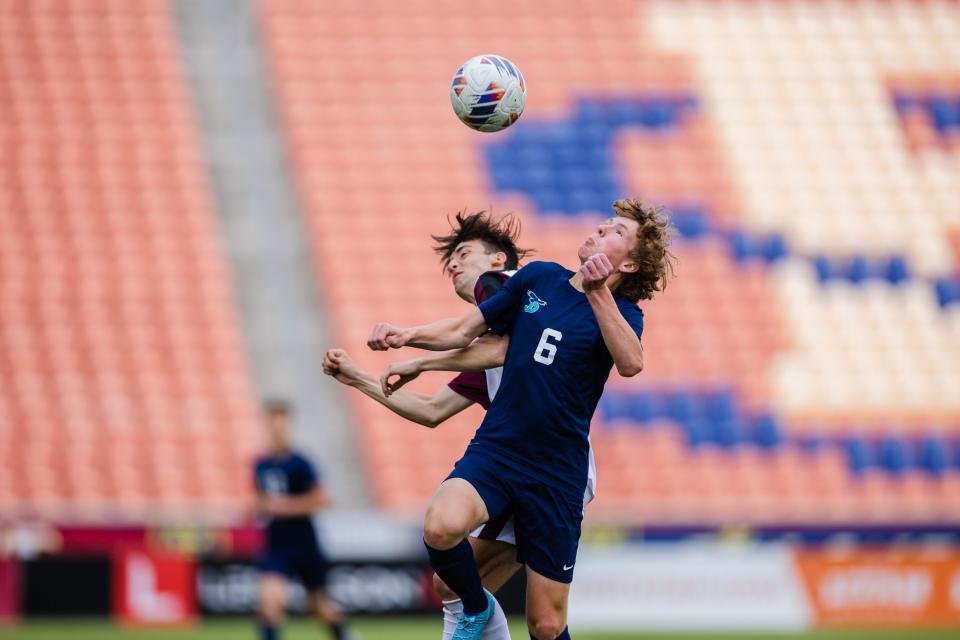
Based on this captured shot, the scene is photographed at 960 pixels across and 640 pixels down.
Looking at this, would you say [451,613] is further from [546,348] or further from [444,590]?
[546,348]

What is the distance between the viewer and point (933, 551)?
45.7 feet

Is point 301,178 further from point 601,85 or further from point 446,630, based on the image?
point 446,630

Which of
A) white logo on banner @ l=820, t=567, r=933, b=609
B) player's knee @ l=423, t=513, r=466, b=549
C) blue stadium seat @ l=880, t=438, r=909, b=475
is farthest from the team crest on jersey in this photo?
blue stadium seat @ l=880, t=438, r=909, b=475

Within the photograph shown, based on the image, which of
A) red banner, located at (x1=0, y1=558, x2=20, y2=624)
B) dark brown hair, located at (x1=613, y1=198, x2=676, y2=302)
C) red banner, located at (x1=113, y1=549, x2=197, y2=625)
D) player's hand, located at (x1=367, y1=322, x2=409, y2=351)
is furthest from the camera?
red banner, located at (x1=113, y1=549, x2=197, y2=625)

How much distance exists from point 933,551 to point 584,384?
30.8ft

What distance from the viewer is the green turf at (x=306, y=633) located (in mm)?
11953

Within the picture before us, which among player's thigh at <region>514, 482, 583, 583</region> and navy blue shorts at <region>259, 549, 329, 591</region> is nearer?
player's thigh at <region>514, 482, 583, 583</region>

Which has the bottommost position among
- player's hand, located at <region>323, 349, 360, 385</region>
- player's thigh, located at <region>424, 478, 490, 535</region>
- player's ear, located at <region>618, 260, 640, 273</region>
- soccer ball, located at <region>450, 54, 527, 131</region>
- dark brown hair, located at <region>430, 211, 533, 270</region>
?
player's thigh, located at <region>424, 478, 490, 535</region>

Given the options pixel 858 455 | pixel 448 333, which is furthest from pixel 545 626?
pixel 858 455

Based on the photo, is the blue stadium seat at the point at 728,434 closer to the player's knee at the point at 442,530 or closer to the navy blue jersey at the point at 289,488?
A: the navy blue jersey at the point at 289,488

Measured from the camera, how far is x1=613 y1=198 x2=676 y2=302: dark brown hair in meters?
5.94

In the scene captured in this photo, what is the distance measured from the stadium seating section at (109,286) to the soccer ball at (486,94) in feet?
26.0

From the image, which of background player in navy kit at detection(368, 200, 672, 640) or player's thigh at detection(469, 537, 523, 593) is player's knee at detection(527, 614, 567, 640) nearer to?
background player in navy kit at detection(368, 200, 672, 640)

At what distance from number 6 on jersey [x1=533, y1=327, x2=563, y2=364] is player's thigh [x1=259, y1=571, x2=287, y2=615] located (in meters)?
4.91
